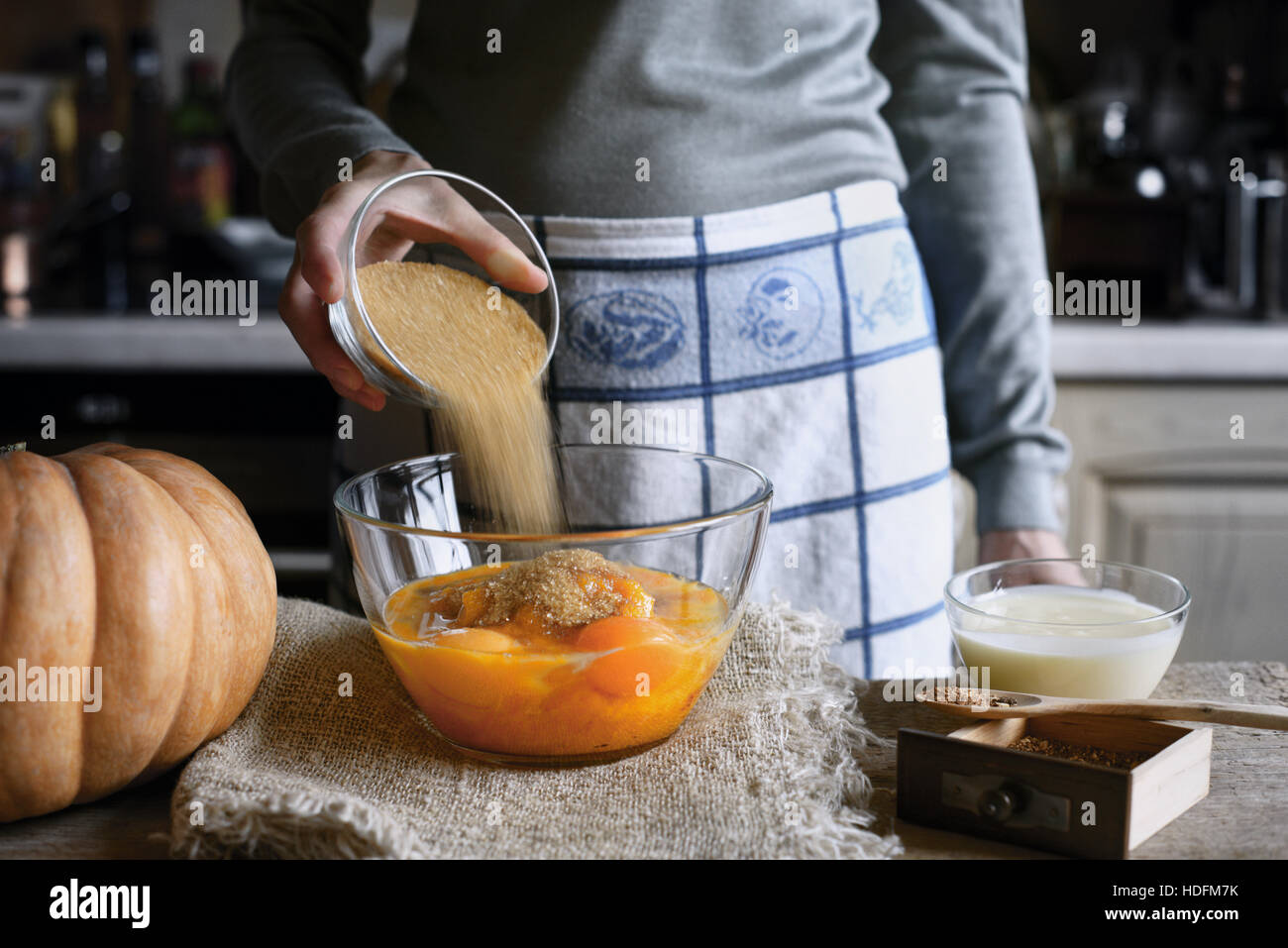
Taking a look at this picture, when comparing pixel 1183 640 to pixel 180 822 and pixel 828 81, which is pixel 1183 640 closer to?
pixel 828 81

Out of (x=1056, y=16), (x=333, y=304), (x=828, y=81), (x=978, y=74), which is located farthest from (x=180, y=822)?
(x=1056, y=16)

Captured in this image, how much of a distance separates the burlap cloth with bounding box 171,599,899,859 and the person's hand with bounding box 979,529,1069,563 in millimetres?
377

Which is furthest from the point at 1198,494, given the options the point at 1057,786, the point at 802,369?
the point at 1057,786

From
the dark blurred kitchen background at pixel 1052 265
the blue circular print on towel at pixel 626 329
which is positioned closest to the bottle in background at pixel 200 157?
the dark blurred kitchen background at pixel 1052 265

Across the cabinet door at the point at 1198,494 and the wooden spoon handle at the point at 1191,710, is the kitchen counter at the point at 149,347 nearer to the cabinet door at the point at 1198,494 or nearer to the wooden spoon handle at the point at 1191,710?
the cabinet door at the point at 1198,494

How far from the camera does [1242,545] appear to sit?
173cm

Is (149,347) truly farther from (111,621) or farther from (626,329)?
(111,621)

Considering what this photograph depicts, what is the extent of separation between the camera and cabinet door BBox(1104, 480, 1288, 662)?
1.73 metres

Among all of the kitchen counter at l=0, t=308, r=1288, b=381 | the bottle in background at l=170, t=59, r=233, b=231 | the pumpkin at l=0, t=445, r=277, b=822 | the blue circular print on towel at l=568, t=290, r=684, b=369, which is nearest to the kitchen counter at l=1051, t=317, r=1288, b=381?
the kitchen counter at l=0, t=308, r=1288, b=381

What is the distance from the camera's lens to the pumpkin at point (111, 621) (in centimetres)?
53

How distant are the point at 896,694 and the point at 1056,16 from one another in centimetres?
180

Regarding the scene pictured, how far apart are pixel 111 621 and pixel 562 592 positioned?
0.21m

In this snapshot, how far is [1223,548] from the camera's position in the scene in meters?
1.74

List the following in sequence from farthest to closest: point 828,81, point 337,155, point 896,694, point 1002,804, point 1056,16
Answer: point 1056,16, point 828,81, point 337,155, point 896,694, point 1002,804
